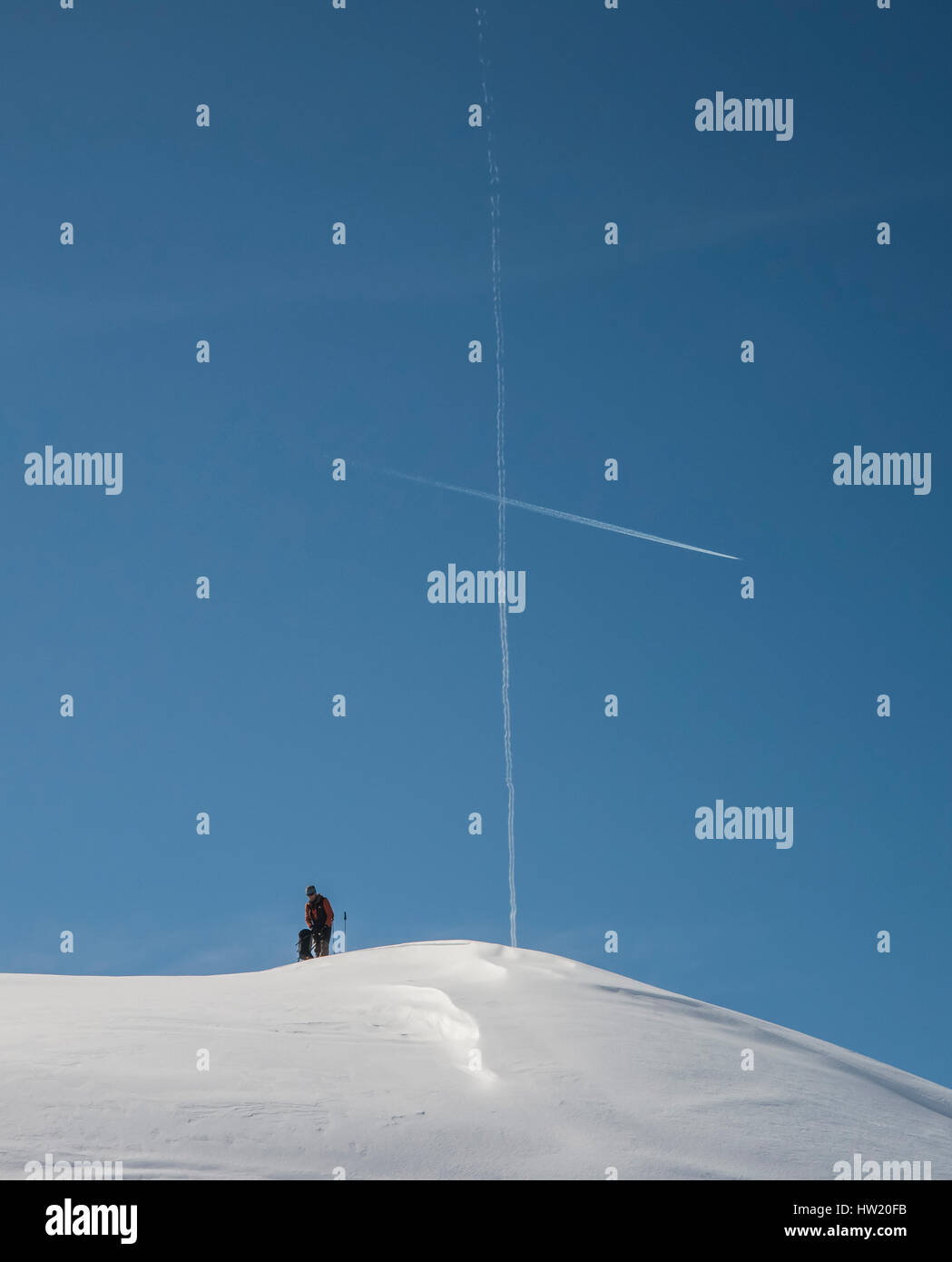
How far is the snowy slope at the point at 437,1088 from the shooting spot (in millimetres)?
10477

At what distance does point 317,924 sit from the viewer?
26719 millimetres

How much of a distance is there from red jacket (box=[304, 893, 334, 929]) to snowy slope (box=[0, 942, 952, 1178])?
8.04 m

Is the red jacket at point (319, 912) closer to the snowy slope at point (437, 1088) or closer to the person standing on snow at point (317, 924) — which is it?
the person standing on snow at point (317, 924)

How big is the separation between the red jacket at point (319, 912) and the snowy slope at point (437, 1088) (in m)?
8.04

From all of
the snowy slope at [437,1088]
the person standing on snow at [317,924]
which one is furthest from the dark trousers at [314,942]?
the snowy slope at [437,1088]

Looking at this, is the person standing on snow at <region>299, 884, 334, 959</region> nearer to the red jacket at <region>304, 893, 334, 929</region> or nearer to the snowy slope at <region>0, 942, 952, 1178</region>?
the red jacket at <region>304, 893, 334, 929</region>

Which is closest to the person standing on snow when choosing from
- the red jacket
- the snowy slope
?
the red jacket

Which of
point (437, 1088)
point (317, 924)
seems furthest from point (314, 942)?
point (437, 1088)

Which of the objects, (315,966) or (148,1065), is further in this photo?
(315,966)

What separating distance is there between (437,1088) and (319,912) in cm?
1477
